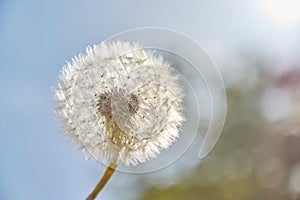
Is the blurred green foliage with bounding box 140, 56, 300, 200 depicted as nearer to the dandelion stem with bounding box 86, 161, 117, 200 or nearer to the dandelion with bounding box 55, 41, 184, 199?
the dandelion with bounding box 55, 41, 184, 199

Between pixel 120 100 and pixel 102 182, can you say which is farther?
pixel 120 100

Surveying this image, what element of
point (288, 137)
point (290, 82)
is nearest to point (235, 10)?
point (290, 82)

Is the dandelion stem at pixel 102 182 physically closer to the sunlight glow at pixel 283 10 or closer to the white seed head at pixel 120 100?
the white seed head at pixel 120 100

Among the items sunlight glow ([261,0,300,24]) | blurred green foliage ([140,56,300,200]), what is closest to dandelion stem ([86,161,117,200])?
sunlight glow ([261,0,300,24])

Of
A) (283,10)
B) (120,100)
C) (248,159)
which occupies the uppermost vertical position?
(283,10)

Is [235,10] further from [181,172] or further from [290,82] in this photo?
[181,172]

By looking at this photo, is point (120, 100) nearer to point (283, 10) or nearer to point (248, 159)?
point (283, 10)

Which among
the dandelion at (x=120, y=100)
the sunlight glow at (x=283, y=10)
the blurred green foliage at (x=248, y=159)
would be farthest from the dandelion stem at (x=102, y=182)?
the blurred green foliage at (x=248, y=159)

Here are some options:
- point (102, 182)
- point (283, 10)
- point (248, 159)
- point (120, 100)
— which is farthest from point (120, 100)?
point (248, 159)
